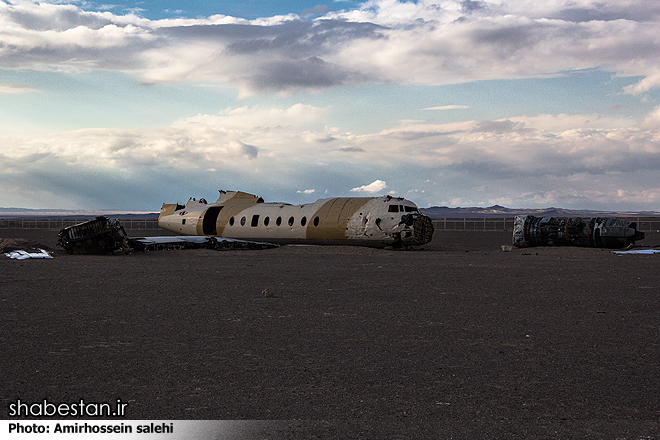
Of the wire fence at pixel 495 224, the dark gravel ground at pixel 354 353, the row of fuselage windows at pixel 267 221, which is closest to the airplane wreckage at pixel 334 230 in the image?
the row of fuselage windows at pixel 267 221

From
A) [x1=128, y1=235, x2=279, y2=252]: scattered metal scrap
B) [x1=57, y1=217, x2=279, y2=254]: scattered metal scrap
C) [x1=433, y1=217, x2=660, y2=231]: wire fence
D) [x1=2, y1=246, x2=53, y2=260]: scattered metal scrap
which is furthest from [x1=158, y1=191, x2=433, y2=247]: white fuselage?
[x1=433, y1=217, x2=660, y2=231]: wire fence

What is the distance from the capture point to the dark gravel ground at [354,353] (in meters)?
5.22

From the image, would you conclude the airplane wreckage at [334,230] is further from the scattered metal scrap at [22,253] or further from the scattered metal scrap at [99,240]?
the scattered metal scrap at [22,253]

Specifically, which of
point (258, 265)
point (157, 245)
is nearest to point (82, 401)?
point (258, 265)

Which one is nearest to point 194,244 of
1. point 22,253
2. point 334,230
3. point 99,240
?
point 99,240

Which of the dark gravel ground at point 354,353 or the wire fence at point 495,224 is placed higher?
the wire fence at point 495,224

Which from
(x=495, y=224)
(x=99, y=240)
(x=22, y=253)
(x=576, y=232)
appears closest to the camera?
(x=22, y=253)

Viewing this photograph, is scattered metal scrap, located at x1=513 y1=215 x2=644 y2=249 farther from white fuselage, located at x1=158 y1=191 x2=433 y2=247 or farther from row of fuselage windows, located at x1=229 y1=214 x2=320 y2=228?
row of fuselage windows, located at x1=229 y1=214 x2=320 y2=228

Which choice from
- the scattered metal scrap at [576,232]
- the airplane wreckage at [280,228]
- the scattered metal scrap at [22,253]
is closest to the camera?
the scattered metal scrap at [22,253]

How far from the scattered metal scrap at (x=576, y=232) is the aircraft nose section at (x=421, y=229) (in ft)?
17.7

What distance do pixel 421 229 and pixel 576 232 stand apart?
8.06 metres

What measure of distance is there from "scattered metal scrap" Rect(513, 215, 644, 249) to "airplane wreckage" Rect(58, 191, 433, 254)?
5.33 metres

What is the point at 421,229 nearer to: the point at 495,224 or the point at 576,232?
the point at 576,232

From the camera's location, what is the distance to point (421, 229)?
→ 1106 inches
